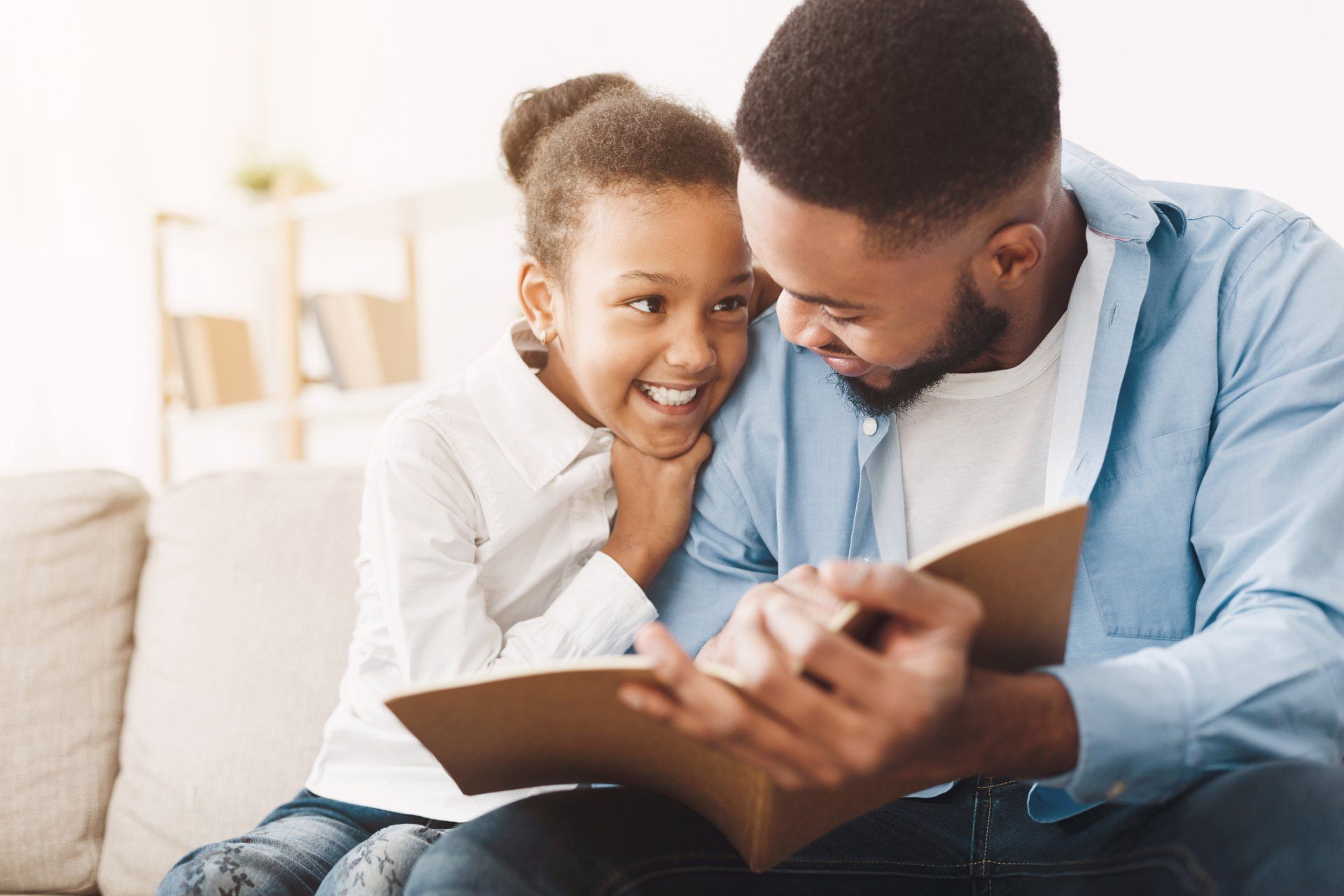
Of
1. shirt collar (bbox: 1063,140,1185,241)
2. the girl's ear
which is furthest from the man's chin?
the girl's ear

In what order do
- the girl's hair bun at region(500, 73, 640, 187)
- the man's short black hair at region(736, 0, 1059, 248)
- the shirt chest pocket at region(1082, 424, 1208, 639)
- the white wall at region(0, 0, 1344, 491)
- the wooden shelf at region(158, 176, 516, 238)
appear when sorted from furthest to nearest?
1. the white wall at region(0, 0, 1344, 491)
2. the wooden shelf at region(158, 176, 516, 238)
3. the girl's hair bun at region(500, 73, 640, 187)
4. the shirt chest pocket at region(1082, 424, 1208, 639)
5. the man's short black hair at region(736, 0, 1059, 248)

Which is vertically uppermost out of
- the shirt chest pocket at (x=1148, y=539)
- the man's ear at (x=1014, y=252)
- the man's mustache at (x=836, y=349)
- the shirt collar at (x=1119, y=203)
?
the shirt collar at (x=1119, y=203)

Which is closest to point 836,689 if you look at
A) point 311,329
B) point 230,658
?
point 230,658

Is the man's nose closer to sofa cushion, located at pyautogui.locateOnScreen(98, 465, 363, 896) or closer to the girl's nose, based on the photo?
the girl's nose

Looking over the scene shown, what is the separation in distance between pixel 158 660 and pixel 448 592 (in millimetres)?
775

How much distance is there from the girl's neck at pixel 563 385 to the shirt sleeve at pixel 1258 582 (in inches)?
26.1

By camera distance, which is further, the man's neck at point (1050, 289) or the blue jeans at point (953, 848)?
the man's neck at point (1050, 289)

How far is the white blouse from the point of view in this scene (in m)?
1.10

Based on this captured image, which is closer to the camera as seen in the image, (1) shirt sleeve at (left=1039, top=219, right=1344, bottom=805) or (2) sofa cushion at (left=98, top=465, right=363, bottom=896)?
(1) shirt sleeve at (left=1039, top=219, right=1344, bottom=805)

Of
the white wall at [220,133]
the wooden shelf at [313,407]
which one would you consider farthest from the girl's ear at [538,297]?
the wooden shelf at [313,407]

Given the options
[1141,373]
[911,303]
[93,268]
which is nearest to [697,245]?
[911,303]

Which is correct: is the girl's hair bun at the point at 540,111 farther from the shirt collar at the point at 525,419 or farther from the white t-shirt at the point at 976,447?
the white t-shirt at the point at 976,447

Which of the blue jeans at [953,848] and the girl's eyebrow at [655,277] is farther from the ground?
the girl's eyebrow at [655,277]

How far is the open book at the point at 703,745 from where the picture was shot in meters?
0.63
